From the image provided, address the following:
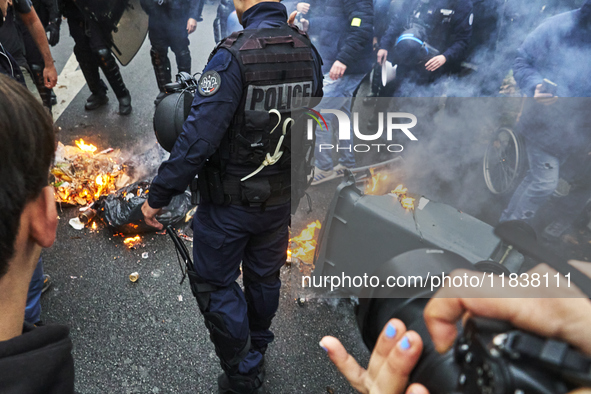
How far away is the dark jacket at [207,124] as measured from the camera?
5.56ft

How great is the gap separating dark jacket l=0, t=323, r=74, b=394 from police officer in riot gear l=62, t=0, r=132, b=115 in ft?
14.4

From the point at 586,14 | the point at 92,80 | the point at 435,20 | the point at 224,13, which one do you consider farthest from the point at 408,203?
the point at 92,80

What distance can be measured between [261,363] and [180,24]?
13.4 feet

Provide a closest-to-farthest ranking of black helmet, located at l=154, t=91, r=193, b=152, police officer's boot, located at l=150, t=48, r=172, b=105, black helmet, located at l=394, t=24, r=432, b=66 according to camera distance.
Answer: black helmet, located at l=154, t=91, r=193, b=152 < black helmet, located at l=394, t=24, r=432, b=66 < police officer's boot, located at l=150, t=48, r=172, b=105

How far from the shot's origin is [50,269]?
2.87 metres

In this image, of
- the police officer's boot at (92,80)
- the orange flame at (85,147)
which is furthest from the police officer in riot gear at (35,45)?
the orange flame at (85,147)

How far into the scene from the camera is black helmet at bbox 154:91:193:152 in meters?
1.99

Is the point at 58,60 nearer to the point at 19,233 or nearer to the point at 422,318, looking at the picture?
the point at 19,233

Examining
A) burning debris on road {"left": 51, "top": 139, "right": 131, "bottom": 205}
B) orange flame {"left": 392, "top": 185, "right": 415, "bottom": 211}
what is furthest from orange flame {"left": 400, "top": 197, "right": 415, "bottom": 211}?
burning debris on road {"left": 51, "top": 139, "right": 131, "bottom": 205}

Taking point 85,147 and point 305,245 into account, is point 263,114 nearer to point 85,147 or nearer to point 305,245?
point 305,245

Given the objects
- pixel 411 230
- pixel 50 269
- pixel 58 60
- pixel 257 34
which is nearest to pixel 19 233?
pixel 257 34

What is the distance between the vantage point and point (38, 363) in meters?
0.68

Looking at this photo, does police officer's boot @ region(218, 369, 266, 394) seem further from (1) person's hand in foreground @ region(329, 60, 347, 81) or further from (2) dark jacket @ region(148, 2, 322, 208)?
(1) person's hand in foreground @ region(329, 60, 347, 81)

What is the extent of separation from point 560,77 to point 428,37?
1477 millimetres
